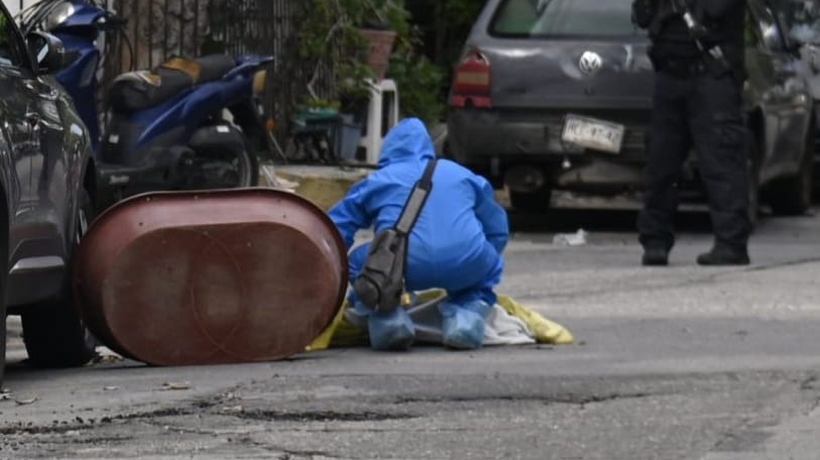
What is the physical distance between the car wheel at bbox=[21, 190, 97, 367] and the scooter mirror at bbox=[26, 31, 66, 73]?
61cm

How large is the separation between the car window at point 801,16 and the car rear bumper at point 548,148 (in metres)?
4.88

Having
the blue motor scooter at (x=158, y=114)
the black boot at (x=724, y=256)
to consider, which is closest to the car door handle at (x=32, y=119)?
the blue motor scooter at (x=158, y=114)

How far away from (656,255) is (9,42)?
5.07 m

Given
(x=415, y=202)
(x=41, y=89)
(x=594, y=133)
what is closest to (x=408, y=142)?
(x=415, y=202)

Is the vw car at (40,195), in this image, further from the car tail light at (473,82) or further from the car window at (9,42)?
the car tail light at (473,82)

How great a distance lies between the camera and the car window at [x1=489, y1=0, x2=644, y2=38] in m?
14.7

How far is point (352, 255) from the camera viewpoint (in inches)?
375

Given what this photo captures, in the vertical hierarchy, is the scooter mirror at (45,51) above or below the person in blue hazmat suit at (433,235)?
above

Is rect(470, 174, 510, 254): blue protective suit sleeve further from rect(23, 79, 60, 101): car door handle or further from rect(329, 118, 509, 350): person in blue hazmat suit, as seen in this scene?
rect(23, 79, 60, 101): car door handle

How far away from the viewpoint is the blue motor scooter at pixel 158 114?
43.2ft

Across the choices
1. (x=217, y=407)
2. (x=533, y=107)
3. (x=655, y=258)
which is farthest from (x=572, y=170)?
(x=217, y=407)

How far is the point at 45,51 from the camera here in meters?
9.09

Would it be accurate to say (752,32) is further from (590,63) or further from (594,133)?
(594,133)

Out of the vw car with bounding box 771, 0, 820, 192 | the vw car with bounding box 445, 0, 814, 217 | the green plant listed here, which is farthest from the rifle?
the vw car with bounding box 771, 0, 820, 192
